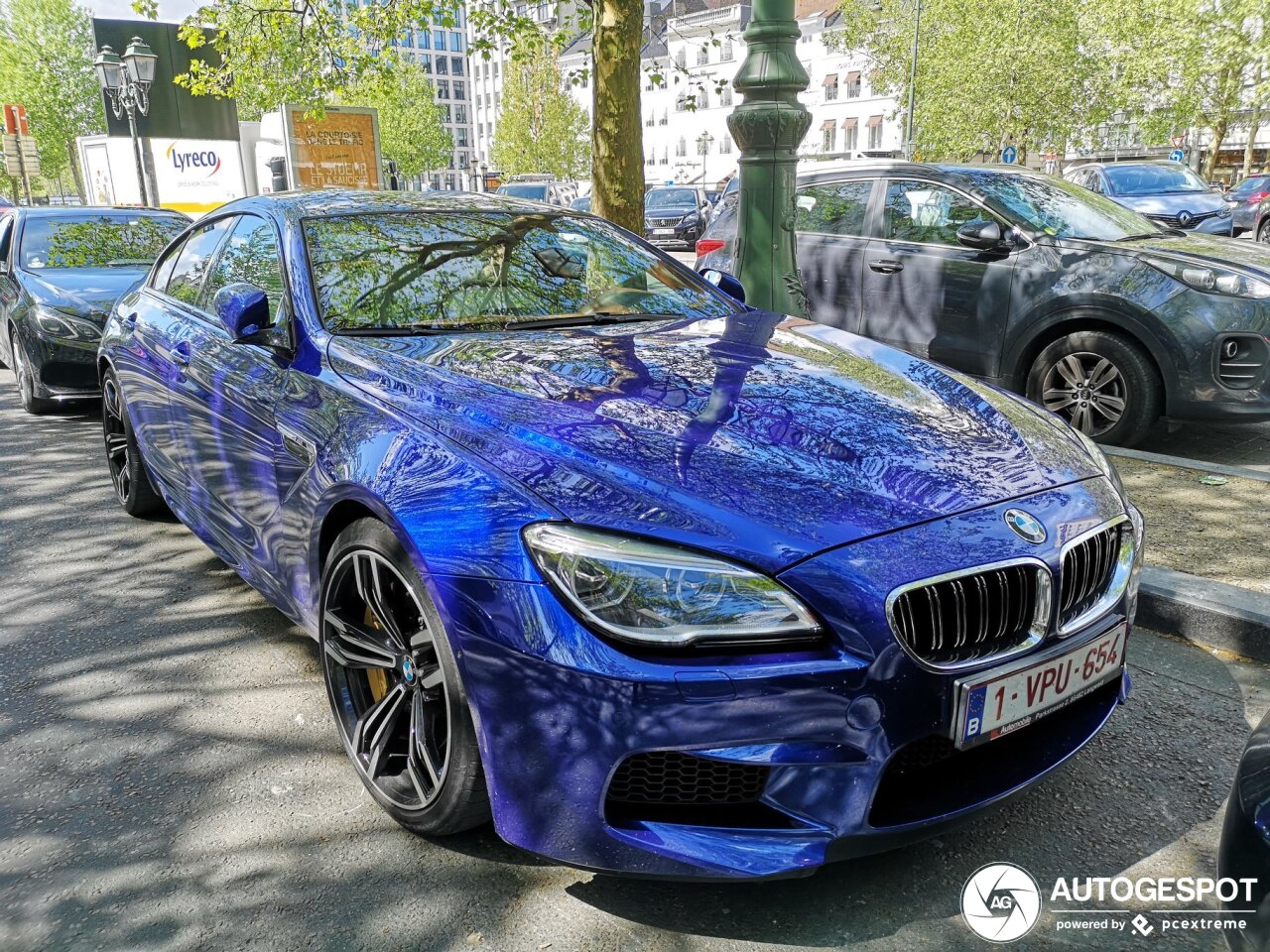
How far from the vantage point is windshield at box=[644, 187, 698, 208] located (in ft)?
93.1

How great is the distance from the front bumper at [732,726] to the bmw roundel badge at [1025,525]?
12 cm

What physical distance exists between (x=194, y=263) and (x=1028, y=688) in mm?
3672

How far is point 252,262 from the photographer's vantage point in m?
3.64

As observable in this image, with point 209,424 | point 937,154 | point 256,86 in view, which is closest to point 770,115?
point 209,424

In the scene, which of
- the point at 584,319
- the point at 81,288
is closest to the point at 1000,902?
the point at 584,319

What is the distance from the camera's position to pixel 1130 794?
2.63 meters

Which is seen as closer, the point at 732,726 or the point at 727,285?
the point at 732,726

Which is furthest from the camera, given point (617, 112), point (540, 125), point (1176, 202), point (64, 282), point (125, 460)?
point (540, 125)

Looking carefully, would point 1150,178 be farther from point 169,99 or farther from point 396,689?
point 169,99

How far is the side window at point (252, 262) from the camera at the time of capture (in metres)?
3.33

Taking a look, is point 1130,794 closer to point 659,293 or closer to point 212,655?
point 659,293

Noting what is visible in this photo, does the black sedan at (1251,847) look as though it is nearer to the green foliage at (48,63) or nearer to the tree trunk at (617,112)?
the tree trunk at (617,112)

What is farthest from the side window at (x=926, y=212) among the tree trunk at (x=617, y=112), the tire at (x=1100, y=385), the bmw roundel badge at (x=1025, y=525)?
the bmw roundel badge at (x=1025, y=525)

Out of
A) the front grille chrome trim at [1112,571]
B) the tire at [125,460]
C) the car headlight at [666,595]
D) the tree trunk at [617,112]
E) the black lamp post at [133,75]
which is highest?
the black lamp post at [133,75]
